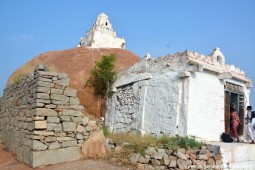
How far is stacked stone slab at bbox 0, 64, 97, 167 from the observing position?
275 inches

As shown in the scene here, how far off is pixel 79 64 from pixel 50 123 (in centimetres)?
851

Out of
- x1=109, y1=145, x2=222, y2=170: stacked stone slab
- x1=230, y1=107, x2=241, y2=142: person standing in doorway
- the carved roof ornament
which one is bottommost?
x1=109, y1=145, x2=222, y2=170: stacked stone slab

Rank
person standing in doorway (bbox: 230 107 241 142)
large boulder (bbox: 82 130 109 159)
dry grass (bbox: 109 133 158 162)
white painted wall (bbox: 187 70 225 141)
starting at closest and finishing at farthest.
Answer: large boulder (bbox: 82 130 109 159) < dry grass (bbox: 109 133 158 162) < white painted wall (bbox: 187 70 225 141) < person standing in doorway (bbox: 230 107 241 142)

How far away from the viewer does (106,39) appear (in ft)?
91.1

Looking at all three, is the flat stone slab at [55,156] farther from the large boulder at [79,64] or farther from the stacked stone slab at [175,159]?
the large boulder at [79,64]

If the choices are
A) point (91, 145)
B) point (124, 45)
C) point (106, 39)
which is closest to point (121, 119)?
point (91, 145)

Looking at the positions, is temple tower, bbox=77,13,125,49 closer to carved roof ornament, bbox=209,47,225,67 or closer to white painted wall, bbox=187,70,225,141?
carved roof ornament, bbox=209,47,225,67

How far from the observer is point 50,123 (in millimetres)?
7160

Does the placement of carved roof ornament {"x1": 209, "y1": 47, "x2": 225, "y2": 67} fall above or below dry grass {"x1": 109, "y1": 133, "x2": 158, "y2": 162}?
above

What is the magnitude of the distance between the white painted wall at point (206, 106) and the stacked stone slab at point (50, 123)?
4.12 metres

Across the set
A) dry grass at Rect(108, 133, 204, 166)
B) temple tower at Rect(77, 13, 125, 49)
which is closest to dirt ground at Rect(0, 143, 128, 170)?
dry grass at Rect(108, 133, 204, 166)

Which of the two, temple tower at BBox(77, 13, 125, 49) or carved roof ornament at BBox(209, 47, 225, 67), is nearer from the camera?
carved roof ornament at BBox(209, 47, 225, 67)

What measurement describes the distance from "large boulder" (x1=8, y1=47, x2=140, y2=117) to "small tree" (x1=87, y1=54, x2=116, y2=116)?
316mm

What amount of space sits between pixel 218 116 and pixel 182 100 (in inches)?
83.0
